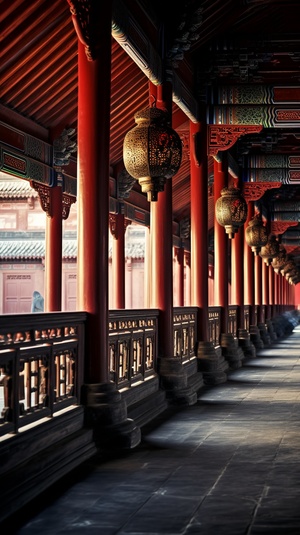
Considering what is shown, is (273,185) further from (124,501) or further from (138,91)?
(124,501)

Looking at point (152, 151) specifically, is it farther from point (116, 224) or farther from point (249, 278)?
point (249, 278)

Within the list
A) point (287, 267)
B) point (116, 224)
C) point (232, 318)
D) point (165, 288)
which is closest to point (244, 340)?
point (232, 318)

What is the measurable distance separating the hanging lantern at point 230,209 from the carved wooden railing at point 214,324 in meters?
1.41

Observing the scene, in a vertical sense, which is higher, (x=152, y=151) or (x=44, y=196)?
(x=44, y=196)

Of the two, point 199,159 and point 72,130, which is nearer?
point 72,130

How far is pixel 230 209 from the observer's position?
13.1 metres

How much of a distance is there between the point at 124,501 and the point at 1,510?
2.59 feet

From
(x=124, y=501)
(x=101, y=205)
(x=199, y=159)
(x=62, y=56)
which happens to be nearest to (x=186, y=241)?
(x=199, y=159)

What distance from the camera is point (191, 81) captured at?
11969mm

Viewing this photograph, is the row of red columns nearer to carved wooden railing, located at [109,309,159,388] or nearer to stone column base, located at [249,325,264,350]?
carved wooden railing, located at [109,309,159,388]

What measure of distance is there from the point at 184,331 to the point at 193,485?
6083 mm

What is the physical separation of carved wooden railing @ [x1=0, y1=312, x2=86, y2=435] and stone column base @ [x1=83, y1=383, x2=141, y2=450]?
0.13 m

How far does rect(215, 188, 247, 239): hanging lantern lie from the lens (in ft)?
42.9

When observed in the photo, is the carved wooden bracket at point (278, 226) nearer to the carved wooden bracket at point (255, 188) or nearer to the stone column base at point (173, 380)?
the carved wooden bracket at point (255, 188)
